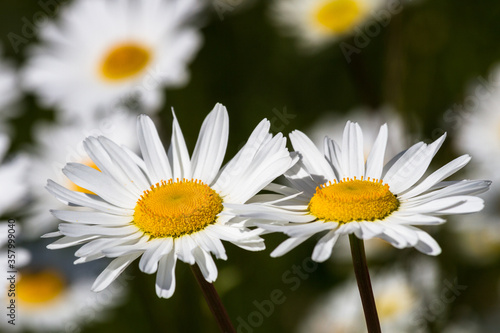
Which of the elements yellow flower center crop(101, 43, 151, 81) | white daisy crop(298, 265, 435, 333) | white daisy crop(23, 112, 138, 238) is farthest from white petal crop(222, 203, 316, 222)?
yellow flower center crop(101, 43, 151, 81)

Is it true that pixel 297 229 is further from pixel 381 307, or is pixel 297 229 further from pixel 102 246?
pixel 381 307

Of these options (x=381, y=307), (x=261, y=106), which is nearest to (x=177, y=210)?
(x=381, y=307)

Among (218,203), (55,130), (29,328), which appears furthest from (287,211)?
(55,130)

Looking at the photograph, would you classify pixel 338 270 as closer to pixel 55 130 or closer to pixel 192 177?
pixel 55 130

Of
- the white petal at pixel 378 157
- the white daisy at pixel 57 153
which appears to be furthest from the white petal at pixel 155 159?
the white daisy at pixel 57 153

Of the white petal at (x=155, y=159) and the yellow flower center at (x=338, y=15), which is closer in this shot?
the white petal at (x=155, y=159)

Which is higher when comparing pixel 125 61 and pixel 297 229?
pixel 125 61

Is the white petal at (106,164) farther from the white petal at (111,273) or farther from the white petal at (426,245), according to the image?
the white petal at (426,245)
